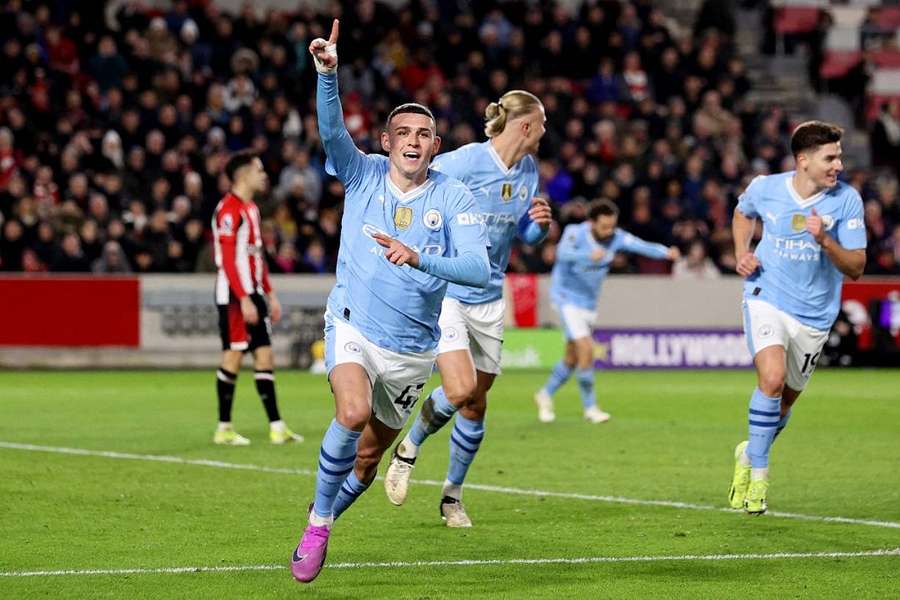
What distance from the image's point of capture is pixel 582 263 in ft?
57.8

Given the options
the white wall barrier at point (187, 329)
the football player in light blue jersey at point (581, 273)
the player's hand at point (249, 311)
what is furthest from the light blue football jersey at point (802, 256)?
the white wall barrier at point (187, 329)

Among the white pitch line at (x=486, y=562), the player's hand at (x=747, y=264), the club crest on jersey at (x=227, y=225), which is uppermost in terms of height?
the player's hand at (x=747, y=264)

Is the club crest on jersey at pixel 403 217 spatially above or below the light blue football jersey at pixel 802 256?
above

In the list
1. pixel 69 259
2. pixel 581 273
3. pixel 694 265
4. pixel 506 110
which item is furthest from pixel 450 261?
pixel 694 265

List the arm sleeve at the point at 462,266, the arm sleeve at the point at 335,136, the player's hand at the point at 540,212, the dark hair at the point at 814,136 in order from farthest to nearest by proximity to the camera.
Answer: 1. the dark hair at the point at 814,136
2. the player's hand at the point at 540,212
3. the arm sleeve at the point at 335,136
4. the arm sleeve at the point at 462,266

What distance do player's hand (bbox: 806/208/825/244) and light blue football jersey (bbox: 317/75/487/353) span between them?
2.58m

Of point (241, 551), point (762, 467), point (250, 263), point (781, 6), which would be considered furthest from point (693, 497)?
point (781, 6)

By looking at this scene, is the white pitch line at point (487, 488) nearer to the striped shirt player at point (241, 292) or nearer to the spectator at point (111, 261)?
the striped shirt player at point (241, 292)

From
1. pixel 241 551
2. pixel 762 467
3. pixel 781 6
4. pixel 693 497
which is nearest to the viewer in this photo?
pixel 241 551

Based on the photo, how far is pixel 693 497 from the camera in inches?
426

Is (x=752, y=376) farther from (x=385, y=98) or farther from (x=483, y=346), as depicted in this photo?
(x=483, y=346)

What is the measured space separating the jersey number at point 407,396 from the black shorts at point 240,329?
610 centimetres

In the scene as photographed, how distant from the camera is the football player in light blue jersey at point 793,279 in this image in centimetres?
1003

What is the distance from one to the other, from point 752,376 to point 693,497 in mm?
13607
